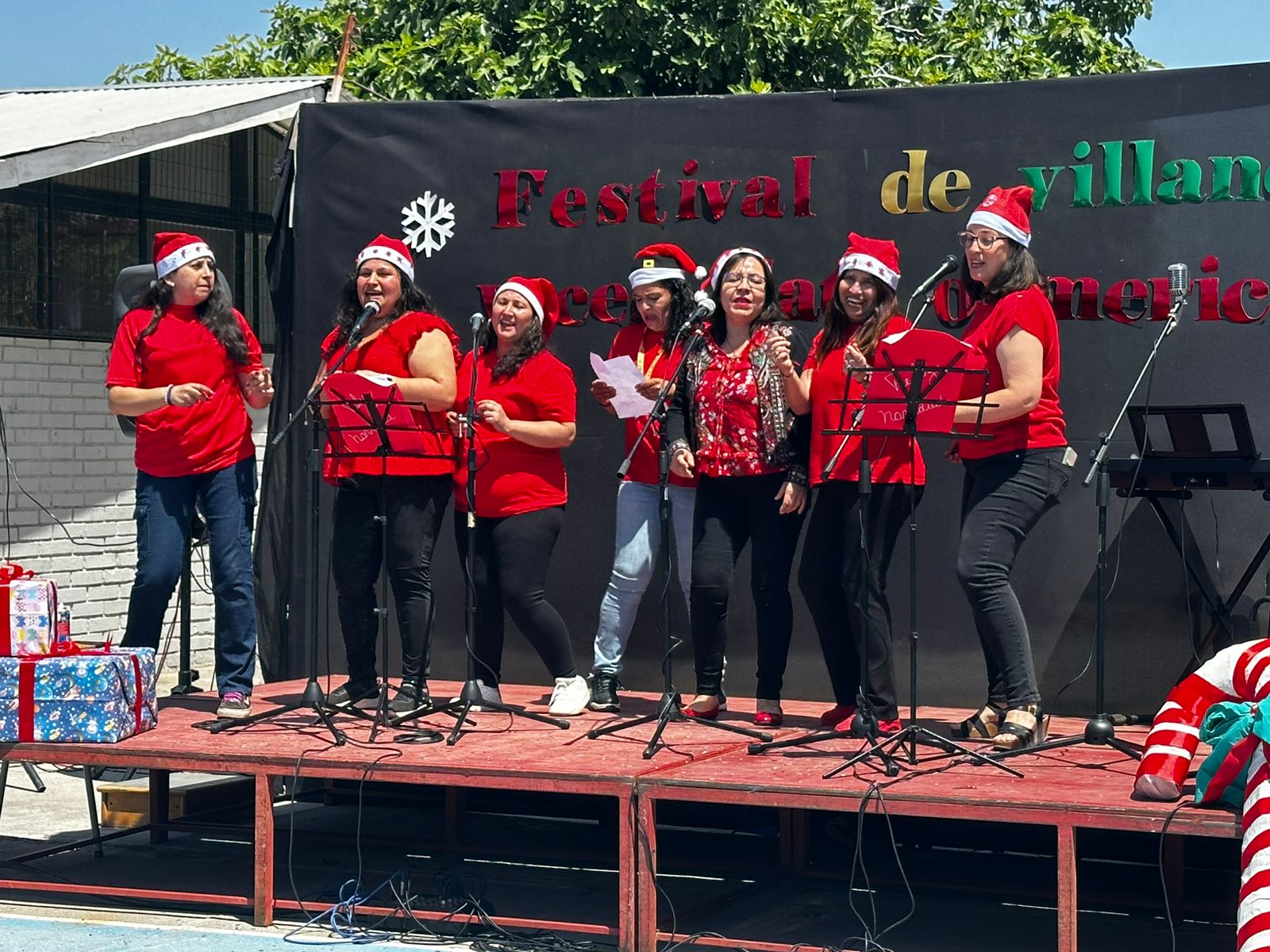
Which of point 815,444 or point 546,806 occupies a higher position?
point 815,444

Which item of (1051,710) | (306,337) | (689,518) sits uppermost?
(306,337)

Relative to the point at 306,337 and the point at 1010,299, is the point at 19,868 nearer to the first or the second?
the point at 306,337

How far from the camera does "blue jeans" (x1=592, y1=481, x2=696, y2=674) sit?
19.8 ft

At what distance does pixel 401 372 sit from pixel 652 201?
157 centimetres

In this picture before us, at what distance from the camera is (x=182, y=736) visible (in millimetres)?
5551

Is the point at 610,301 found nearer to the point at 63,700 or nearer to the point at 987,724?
the point at 987,724

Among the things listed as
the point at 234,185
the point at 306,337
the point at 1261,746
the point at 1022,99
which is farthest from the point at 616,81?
the point at 1261,746

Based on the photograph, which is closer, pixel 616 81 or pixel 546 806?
pixel 546 806

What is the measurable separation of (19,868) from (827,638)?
114 inches

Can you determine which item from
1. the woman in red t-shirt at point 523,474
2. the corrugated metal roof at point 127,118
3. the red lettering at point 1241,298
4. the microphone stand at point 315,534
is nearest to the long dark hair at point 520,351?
the woman in red t-shirt at point 523,474

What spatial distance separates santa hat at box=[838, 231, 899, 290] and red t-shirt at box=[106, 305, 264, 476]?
212 centimetres

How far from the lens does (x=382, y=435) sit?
543 cm

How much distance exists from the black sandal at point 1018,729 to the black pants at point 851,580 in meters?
0.38

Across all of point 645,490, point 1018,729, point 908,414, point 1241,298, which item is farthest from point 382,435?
point 1241,298
